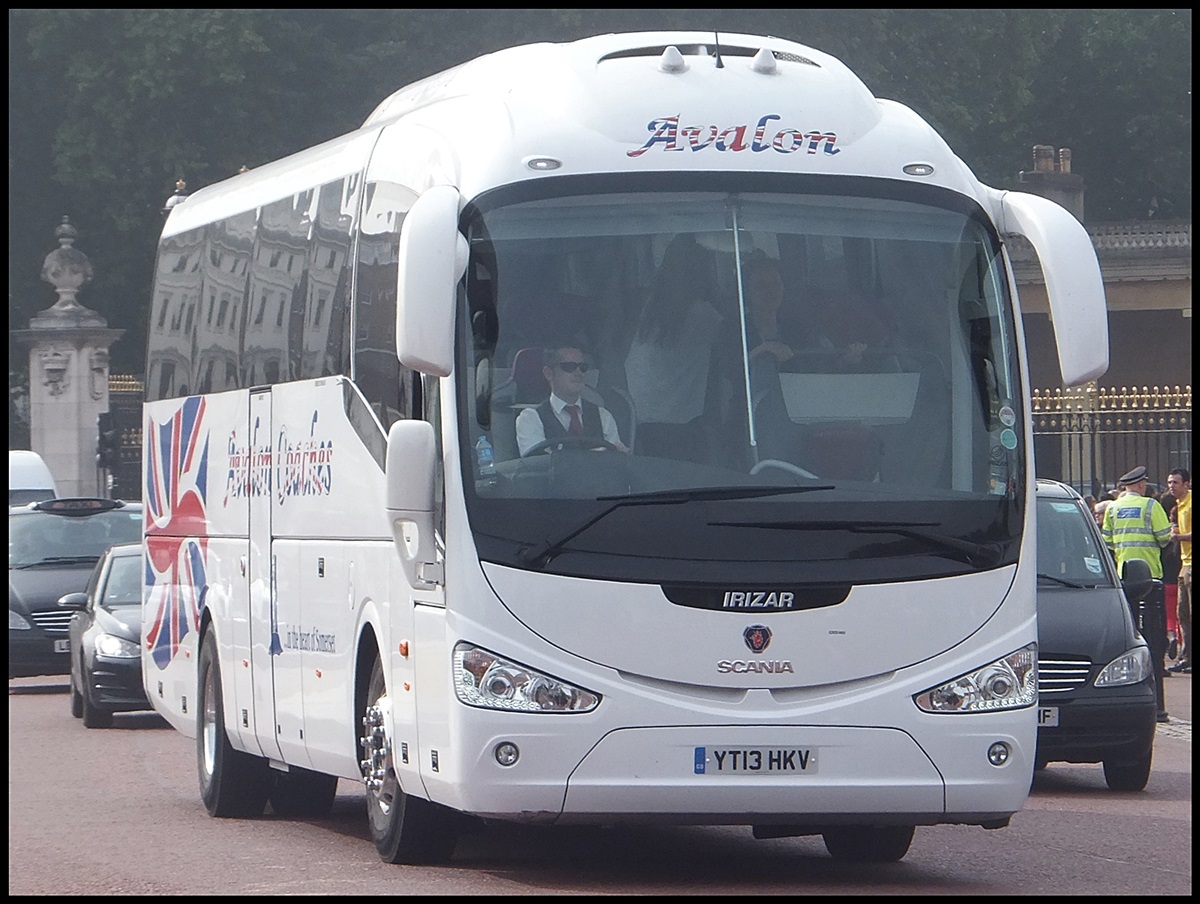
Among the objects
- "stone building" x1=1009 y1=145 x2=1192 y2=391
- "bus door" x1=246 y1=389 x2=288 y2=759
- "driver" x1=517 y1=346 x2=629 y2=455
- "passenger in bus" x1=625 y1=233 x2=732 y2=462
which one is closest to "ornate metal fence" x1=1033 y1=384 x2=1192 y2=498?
"bus door" x1=246 y1=389 x2=288 y2=759

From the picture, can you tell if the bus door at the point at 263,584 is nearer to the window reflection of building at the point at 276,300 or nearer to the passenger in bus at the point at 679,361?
the window reflection of building at the point at 276,300

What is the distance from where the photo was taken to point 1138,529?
902 inches

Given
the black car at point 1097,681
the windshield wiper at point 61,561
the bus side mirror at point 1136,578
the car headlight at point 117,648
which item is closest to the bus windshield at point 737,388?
the black car at point 1097,681

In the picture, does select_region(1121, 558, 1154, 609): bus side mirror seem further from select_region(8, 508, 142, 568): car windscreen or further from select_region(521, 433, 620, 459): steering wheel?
select_region(8, 508, 142, 568): car windscreen

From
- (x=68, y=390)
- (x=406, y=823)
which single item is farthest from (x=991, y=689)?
(x=68, y=390)

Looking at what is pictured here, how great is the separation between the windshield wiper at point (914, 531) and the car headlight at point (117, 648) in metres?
12.3

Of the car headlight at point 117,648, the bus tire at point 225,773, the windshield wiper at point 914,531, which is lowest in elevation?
the car headlight at point 117,648

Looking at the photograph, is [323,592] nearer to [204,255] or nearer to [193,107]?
[204,255]

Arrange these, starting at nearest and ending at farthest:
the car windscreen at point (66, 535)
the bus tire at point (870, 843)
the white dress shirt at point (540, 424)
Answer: the white dress shirt at point (540, 424) < the bus tire at point (870, 843) < the car windscreen at point (66, 535)

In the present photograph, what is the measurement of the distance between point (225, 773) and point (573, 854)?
10.0 ft

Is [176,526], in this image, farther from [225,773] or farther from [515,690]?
[515,690]

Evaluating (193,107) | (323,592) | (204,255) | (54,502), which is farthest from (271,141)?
(323,592)

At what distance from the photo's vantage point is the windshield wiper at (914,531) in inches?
362

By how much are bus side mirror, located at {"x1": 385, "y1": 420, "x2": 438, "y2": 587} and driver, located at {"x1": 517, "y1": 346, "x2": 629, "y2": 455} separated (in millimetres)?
350
